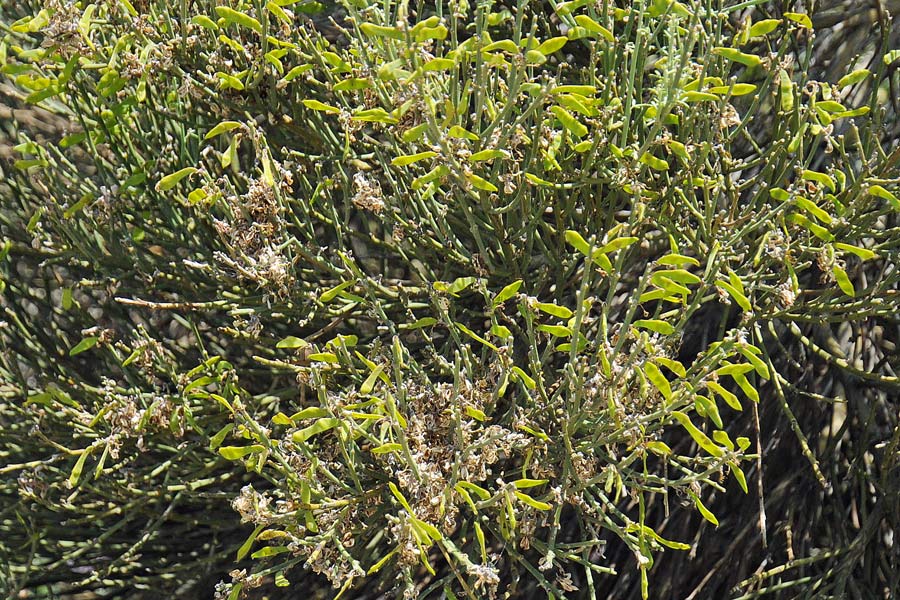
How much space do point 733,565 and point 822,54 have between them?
1.07 meters

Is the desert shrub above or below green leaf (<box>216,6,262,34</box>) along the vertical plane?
below

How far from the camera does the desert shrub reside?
1.25 m

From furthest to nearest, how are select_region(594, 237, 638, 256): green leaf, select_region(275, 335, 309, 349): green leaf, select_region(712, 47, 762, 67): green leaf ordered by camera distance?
select_region(275, 335, 309, 349): green leaf < select_region(712, 47, 762, 67): green leaf < select_region(594, 237, 638, 256): green leaf

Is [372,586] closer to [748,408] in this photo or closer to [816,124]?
[748,408]

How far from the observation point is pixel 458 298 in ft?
5.82

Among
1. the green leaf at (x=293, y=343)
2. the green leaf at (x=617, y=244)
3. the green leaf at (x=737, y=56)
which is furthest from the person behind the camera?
the green leaf at (x=293, y=343)

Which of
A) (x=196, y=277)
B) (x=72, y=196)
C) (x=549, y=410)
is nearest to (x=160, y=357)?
(x=196, y=277)

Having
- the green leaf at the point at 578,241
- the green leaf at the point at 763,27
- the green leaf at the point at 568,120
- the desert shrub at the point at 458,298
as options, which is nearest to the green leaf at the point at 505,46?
the desert shrub at the point at 458,298

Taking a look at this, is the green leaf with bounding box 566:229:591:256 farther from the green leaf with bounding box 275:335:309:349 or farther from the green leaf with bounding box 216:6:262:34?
the green leaf with bounding box 216:6:262:34

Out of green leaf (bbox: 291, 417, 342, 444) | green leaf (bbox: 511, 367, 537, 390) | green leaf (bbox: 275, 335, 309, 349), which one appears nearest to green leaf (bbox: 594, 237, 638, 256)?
green leaf (bbox: 511, 367, 537, 390)

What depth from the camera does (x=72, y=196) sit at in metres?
Answer: 1.76

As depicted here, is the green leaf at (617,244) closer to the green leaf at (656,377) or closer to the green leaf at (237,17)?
the green leaf at (656,377)

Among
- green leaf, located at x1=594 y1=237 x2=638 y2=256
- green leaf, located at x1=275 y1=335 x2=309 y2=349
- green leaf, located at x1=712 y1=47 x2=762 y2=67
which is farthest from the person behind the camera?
green leaf, located at x1=275 y1=335 x2=309 y2=349

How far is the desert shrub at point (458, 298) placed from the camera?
125 cm
